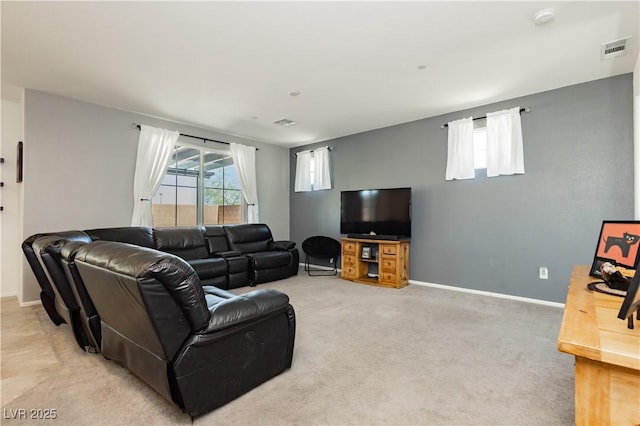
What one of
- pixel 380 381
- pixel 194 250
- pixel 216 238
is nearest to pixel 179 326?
pixel 380 381

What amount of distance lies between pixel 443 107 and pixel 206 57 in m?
3.19

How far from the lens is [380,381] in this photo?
203cm

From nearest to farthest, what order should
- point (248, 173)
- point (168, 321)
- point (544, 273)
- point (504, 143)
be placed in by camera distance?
point (168, 321), point (544, 273), point (504, 143), point (248, 173)

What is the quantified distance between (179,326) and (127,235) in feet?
10.6

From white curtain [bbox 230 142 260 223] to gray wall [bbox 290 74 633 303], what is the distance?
2.51 meters

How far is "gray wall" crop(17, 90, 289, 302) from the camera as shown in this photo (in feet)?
12.4

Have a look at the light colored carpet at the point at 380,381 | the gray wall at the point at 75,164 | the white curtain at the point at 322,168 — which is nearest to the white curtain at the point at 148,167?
the gray wall at the point at 75,164

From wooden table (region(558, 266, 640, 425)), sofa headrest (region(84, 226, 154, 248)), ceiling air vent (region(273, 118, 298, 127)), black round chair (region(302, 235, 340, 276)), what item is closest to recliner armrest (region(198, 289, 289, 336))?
wooden table (region(558, 266, 640, 425))

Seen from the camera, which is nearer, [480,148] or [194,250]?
[480,148]

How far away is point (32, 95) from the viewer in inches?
148

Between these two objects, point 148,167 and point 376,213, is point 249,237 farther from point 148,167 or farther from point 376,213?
point 376,213

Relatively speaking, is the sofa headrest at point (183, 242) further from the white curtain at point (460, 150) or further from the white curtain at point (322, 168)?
the white curtain at point (460, 150)

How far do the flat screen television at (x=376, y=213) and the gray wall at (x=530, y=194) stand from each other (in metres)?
0.27

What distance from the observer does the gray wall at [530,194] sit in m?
3.39
